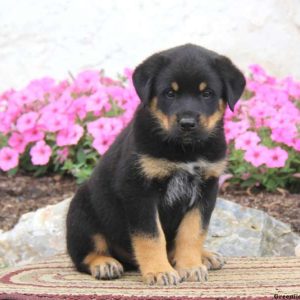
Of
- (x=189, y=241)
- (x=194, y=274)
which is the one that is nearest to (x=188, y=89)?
(x=189, y=241)

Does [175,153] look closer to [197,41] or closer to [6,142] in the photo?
[6,142]

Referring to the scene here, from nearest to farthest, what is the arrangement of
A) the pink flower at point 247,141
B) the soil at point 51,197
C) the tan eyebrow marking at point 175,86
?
1. the tan eyebrow marking at point 175,86
2. the soil at point 51,197
3. the pink flower at point 247,141

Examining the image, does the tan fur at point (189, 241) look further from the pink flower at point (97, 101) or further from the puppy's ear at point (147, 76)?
the pink flower at point (97, 101)

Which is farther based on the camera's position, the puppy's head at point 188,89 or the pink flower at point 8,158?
the pink flower at point 8,158

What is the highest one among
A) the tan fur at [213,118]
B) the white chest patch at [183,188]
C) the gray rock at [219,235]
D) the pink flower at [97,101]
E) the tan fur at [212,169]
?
the tan fur at [213,118]

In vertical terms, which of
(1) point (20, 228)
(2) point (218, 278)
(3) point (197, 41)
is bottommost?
(1) point (20, 228)

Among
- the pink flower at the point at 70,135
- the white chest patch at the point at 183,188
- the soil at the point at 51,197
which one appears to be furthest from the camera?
the pink flower at the point at 70,135

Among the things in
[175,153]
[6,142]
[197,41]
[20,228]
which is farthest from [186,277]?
[197,41]

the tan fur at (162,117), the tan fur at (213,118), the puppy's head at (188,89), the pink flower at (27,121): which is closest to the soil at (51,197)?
the pink flower at (27,121)
